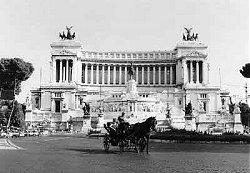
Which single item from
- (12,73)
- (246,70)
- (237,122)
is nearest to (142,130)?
(246,70)

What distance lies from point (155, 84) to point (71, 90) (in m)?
25.6

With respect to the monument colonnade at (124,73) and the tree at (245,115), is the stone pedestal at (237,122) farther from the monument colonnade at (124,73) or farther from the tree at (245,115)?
the monument colonnade at (124,73)

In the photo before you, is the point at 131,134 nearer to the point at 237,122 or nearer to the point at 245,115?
the point at 237,122

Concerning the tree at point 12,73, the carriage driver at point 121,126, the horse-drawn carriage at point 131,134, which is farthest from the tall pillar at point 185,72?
the carriage driver at point 121,126

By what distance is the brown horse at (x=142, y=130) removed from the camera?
20639 millimetres

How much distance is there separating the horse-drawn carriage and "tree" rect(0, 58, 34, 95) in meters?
55.4

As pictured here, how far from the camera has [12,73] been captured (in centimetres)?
7669

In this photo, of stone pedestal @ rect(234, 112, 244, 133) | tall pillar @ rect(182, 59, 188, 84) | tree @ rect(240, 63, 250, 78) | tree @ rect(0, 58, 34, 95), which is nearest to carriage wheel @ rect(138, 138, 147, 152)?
tree @ rect(240, 63, 250, 78)

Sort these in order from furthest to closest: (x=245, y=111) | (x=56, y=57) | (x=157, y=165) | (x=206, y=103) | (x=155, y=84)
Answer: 1. (x=155, y=84)
2. (x=56, y=57)
3. (x=206, y=103)
4. (x=245, y=111)
5. (x=157, y=165)

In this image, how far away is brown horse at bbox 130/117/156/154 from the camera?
20.6m

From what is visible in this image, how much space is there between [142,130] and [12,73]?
59957mm

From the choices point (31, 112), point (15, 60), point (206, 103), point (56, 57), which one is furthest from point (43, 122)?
point (206, 103)

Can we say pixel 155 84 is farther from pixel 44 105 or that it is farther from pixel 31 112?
pixel 31 112

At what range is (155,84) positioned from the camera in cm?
11225
